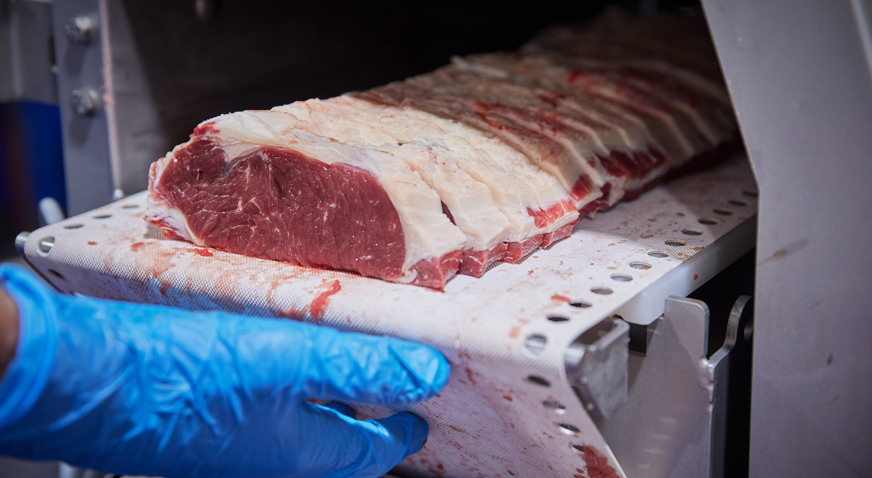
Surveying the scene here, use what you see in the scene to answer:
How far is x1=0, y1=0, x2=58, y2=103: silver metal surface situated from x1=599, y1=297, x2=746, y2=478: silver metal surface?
221 centimetres

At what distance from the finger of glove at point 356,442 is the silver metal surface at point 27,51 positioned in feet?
5.84

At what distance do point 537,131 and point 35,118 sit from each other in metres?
1.89

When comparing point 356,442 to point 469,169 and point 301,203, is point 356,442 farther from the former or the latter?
point 469,169

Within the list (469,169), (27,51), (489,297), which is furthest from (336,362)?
(27,51)

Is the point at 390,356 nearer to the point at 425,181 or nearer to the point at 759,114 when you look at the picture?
the point at 425,181

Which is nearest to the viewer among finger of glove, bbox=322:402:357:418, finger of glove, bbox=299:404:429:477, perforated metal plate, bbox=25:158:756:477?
perforated metal plate, bbox=25:158:756:477

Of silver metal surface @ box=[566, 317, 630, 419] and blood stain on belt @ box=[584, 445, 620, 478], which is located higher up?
silver metal surface @ box=[566, 317, 630, 419]

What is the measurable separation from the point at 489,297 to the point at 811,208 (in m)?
0.67

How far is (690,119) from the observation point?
2867mm

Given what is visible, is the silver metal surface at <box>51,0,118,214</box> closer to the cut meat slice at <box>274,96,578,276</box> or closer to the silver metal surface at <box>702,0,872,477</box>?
the cut meat slice at <box>274,96,578,276</box>

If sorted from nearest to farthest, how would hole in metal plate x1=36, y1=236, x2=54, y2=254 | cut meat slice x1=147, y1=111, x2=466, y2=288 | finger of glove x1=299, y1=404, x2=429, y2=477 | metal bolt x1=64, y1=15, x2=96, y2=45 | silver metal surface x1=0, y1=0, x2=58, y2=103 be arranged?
finger of glove x1=299, y1=404, x2=429, y2=477
cut meat slice x1=147, y1=111, x2=466, y2=288
hole in metal plate x1=36, y1=236, x2=54, y2=254
metal bolt x1=64, y1=15, x2=96, y2=45
silver metal surface x1=0, y1=0, x2=58, y2=103

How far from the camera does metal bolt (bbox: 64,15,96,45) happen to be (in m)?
2.51

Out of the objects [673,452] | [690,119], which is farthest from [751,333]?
[690,119]

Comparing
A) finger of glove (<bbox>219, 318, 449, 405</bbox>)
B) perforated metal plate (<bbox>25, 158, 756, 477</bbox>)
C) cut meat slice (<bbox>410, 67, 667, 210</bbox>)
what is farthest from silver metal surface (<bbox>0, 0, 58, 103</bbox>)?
finger of glove (<bbox>219, 318, 449, 405</bbox>)
